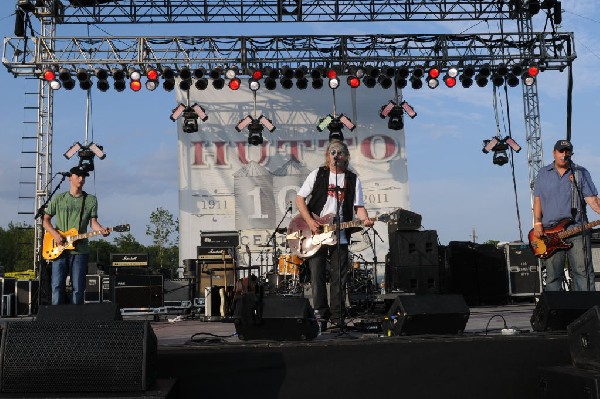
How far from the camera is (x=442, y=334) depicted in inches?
193

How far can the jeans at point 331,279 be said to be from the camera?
20.8 feet

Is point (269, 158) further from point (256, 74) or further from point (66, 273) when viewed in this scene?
point (66, 273)

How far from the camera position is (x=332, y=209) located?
6648mm

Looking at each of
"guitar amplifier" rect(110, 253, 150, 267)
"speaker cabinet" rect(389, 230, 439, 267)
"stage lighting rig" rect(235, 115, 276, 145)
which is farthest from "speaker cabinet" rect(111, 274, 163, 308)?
"stage lighting rig" rect(235, 115, 276, 145)

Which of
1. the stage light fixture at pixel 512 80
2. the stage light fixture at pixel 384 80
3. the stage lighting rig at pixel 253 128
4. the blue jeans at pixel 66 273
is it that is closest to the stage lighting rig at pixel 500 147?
the stage light fixture at pixel 512 80

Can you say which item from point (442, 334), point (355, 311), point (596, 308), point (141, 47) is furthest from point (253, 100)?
point (596, 308)

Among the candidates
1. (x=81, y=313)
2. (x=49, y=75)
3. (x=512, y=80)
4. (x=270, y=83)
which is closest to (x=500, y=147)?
(x=512, y=80)

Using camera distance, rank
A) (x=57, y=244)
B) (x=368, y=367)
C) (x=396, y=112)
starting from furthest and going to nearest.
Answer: (x=396, y=112), (x=57, y=244), (x=368, y=367)

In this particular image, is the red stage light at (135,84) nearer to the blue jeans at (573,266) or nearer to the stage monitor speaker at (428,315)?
the blue jeans at (573,266)

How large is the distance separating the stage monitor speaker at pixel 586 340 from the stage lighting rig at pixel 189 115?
42.5 feet

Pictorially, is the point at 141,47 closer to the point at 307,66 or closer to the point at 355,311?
the point at 307,66

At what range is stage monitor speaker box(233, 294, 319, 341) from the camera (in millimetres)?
4957

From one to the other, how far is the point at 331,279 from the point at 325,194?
2.60 ft

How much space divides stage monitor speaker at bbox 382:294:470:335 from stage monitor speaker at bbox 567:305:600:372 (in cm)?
97
